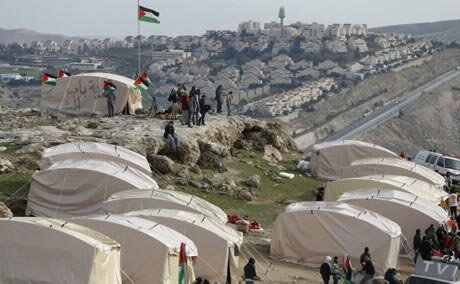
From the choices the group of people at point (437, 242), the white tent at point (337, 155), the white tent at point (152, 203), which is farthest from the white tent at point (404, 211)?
the white tent at point (337, 155)

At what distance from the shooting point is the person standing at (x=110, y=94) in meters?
33.4

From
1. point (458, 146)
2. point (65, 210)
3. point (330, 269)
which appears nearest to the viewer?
point (330, 269)

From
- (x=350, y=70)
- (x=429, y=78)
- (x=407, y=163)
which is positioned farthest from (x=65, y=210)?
(x=350, y=70)

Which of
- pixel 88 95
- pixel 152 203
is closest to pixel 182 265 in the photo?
pixel 152 203

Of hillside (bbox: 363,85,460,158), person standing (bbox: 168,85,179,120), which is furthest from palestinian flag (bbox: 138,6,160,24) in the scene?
hillside (bbox: 363,85,460,158)

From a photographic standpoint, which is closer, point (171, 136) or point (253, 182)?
point (171, 136)

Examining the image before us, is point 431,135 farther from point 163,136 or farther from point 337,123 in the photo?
point 163,136

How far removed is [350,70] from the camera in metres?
195

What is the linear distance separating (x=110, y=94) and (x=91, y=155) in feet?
29.8

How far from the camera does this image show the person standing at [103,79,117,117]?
33.4 metres

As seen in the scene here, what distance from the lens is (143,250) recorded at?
17.0m

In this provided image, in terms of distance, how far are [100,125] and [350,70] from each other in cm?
16699

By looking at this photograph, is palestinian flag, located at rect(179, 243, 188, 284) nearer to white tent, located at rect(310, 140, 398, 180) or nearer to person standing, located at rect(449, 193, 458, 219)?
person standing, located at rect(449, 193, 458, 219)

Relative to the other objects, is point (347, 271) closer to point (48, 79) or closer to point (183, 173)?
point (183, 173)
